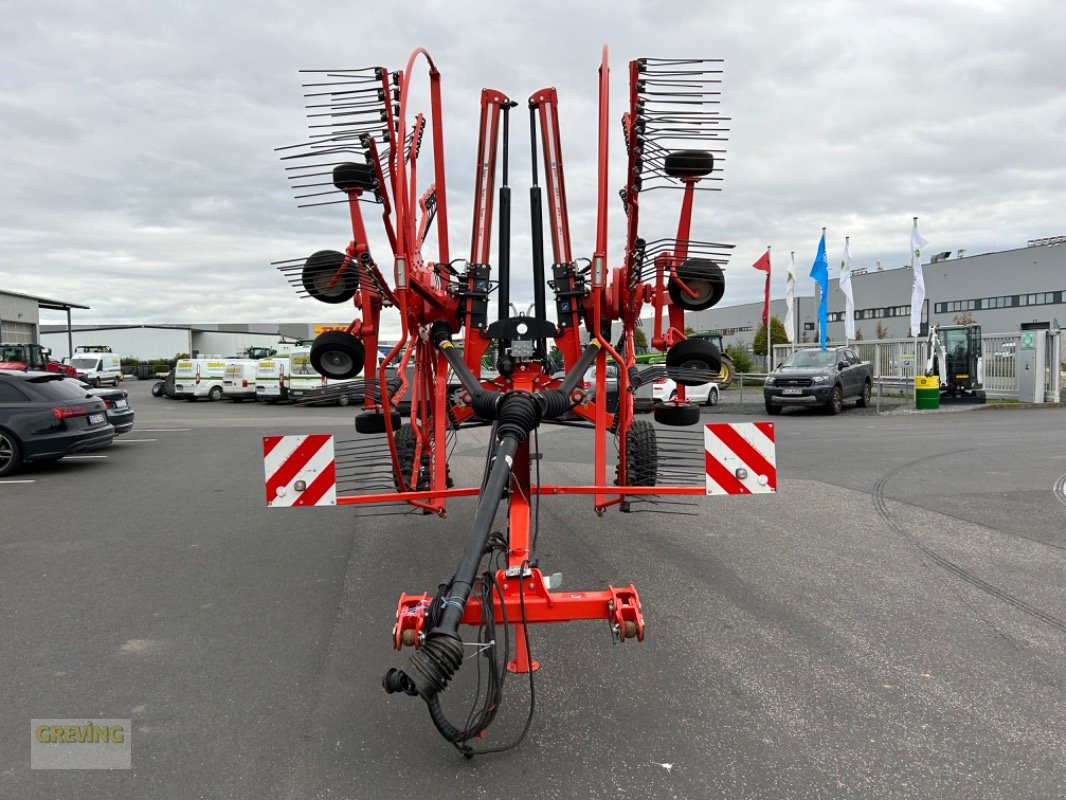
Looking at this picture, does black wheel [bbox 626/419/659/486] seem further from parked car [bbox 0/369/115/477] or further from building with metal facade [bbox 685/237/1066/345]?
building with metal facade [bbox 685/237/1066/345]

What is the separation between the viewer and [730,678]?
3.98 meters

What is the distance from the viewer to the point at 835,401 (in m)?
21.2

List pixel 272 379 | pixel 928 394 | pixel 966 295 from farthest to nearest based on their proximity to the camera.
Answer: pixel 966 295 → pixel 272 379 → pixel 928 394

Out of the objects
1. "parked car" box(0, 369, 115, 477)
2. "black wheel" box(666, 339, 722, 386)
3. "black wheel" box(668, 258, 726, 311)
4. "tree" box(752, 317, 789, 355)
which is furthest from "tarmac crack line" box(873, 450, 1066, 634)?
"tree" box(752, 317, 789, 355)

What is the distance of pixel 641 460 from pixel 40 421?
949cm

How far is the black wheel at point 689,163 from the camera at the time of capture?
5.43 m

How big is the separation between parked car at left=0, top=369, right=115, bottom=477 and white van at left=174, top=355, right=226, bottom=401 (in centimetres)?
2237

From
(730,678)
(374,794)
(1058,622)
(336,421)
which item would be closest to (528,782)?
(374,794)

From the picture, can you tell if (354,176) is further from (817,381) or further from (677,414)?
(817,381)

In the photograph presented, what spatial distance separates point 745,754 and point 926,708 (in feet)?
3.38

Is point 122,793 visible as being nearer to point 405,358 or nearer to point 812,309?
point 405,358

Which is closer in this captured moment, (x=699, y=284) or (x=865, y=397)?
(x=699, y=284)

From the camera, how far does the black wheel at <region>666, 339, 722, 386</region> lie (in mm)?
5543

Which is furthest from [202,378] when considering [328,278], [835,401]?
[328,278]
